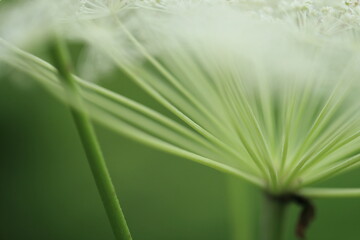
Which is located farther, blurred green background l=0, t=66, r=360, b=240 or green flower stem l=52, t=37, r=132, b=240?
blurred green background l=0, t=66, r=360, b=240

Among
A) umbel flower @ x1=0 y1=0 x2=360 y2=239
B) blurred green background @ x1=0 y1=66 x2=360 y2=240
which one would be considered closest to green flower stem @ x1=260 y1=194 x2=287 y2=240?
umbel flower @ x1=0 y1=0 x2=360 y2=239

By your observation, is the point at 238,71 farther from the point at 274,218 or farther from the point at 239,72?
the point at 274,218

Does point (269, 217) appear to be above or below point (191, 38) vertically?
below

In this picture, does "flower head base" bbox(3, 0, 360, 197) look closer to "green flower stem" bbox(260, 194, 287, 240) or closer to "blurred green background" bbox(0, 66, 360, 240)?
"green flower stem" bbox(260, 194, 287, 240)

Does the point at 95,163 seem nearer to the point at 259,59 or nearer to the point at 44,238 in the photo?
the point at 259,59

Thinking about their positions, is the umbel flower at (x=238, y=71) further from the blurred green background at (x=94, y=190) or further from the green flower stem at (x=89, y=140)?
the blurred green background at (x=94, y=190)

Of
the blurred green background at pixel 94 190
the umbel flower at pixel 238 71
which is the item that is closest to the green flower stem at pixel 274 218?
the umbel flower at pixel 238 71

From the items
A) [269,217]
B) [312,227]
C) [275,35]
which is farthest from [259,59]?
[312,227]
